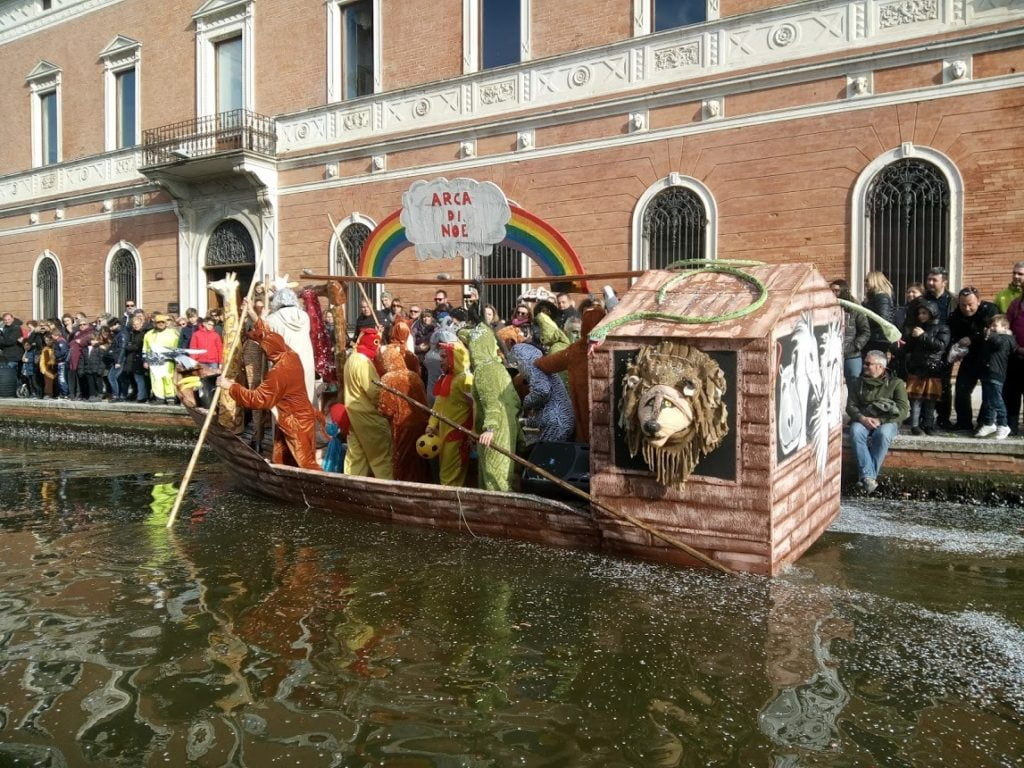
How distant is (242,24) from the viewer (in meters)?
19.2

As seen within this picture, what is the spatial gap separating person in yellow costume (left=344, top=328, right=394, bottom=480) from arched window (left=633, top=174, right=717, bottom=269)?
23.5ft

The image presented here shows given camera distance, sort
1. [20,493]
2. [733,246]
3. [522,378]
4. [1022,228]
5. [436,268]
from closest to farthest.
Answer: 1. [522,378]
2. [20,493]
3. [1022,228]
4. [733,246]
5. [436,268]

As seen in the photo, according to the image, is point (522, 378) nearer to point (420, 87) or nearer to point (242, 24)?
point (420, 87)

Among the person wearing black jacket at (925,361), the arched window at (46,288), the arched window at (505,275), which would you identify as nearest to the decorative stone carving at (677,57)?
the arched window at (505,275)

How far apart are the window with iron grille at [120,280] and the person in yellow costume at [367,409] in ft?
54.7

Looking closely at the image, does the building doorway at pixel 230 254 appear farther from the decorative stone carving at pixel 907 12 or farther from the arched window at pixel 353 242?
the decorative stone carving at pixel 907 12

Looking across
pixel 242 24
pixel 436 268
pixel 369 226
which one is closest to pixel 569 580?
pixel 436 268

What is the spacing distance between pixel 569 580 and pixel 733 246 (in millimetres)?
8775

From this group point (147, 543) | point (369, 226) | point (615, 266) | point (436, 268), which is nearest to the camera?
point (147, 543)

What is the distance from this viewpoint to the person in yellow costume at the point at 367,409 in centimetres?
739

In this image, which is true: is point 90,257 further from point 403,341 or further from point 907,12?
point 907,12

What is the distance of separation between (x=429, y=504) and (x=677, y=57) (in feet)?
31.4

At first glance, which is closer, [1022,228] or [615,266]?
[1022,228]

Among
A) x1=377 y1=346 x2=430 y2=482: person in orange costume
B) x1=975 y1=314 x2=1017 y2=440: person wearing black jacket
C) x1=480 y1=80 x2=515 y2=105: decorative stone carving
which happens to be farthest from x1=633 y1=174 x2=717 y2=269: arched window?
x1=377 y1=346 x2=430 y2=482: person in orange costume
